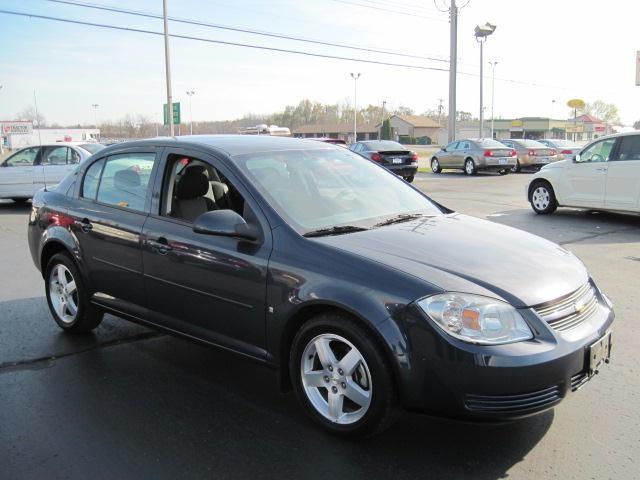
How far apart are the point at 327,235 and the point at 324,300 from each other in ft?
1.61

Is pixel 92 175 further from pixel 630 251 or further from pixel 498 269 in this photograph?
pixel 630 251

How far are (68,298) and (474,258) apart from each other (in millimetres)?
3516

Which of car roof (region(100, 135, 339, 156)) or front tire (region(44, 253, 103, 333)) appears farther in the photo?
front tire (region(44, 253, 103, 333))

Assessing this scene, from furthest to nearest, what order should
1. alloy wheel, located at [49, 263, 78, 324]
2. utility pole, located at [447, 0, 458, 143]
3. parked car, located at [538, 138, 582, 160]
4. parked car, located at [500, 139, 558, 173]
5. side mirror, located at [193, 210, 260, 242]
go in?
utility pole, located at [447, 0, 458, 143] < parked car, located at [538, 138, 582, 160] < parked car, located at [500, 139, 558, 173] < alloy wheel, located at [49, 263, 78, 324] < side mirror, located at [193, 210, 260, 242]

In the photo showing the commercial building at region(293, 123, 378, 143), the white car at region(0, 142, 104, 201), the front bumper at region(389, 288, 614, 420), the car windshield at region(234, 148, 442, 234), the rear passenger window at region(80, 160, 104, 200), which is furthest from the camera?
the commercial building at region(293, 123, 378, 143)

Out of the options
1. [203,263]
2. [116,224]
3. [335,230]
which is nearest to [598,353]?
[335,230]

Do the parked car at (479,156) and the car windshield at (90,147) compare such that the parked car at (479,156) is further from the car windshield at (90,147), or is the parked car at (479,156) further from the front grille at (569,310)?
the front grille at (569,310)

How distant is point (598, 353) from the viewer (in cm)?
308

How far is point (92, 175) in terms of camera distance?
4.92 metres

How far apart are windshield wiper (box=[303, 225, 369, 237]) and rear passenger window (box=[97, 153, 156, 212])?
1.48 meters

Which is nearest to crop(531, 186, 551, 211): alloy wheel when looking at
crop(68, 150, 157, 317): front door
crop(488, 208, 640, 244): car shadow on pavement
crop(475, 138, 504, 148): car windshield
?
crop(488, 208, 640, 244): car shadow on pavement

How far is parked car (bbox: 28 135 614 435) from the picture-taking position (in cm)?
281

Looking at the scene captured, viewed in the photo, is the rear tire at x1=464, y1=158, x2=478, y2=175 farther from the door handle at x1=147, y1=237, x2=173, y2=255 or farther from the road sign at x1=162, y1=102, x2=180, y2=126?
the door handle at x1=147, y1=237, x2=173, y2=255

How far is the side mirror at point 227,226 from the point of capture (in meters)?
3.44
